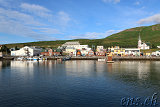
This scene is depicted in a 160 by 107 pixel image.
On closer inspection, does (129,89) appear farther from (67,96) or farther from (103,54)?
(103,54)

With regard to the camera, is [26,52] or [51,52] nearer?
[26,52]

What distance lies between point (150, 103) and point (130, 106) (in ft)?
10.4

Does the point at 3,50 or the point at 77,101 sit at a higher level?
the point at 3,50

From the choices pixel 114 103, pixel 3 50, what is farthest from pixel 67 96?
pixel 3 50

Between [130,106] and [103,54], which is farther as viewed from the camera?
[103,54]

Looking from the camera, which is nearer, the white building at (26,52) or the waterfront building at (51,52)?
the white building at (26,52)

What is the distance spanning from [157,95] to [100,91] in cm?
956

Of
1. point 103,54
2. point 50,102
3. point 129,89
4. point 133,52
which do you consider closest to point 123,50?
point 133,52

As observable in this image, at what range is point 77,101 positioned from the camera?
902 inches

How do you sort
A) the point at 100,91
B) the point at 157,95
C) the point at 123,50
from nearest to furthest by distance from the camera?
the point at 157,95, the point at 100,91, the point at 123,50

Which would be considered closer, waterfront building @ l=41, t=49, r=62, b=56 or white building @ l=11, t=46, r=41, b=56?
white building @ l=11, t=46, r=41, b=56

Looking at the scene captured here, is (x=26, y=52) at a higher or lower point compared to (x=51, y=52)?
higher

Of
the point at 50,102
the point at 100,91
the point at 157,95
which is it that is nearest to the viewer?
the point at 50,102

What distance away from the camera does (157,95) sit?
25156 millimetres
